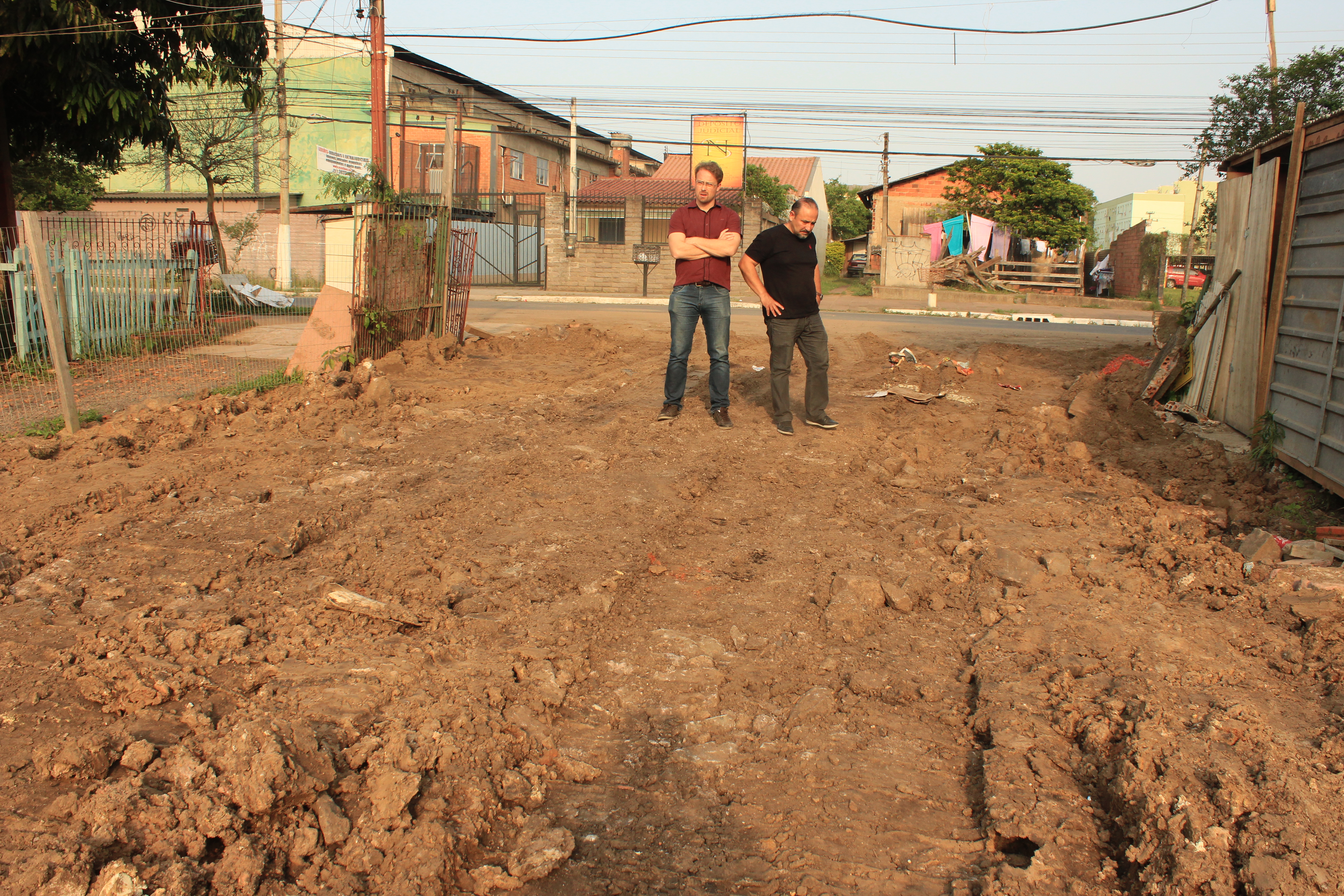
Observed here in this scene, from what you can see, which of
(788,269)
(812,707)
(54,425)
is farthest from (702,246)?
(54,425)

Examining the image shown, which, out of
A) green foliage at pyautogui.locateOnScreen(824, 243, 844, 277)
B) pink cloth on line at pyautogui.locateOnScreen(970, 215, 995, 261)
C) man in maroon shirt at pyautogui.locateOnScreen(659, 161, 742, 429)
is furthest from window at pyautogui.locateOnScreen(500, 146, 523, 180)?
man in maroon shirt at pyautogui.locateOnScreen(659, 161, 742, 429)

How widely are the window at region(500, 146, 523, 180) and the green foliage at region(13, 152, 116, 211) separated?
1513cm

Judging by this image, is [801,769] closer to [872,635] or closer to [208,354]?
[872,635]

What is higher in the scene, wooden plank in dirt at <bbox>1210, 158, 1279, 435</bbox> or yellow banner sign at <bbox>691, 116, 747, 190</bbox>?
yellow banner sign at <bbox>691, 116, 747, 190</bbox>

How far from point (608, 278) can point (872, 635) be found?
2365 centimetres

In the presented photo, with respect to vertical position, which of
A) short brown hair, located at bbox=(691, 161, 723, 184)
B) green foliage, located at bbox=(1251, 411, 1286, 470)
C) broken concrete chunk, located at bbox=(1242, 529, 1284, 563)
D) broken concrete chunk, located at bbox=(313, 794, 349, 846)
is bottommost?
broken concrete chunk, located at bbox=(313, 794, 349, 846)

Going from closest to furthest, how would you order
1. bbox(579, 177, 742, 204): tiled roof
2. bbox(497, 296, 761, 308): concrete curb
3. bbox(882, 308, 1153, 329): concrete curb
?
1. bbox(882, 308, 1153, 329): concrete curb
2. bbox(497, 296, 761, 308): concrete curb
3. bbox(579, 177, 742, 204): tiled roof

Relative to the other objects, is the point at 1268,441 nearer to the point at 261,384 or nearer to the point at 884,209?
the point at 261,384

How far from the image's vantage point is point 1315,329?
5.48 meters

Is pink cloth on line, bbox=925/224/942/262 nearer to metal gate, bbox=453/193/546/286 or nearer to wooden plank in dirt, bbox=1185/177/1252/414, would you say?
metal gate, bbox=453/193/546/286

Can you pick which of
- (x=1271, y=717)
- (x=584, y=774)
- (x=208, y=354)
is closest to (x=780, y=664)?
(x=584, y=774)

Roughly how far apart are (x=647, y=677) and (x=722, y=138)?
27253 millimetres

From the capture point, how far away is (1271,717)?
110 inches

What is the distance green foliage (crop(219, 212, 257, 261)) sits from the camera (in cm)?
2547
